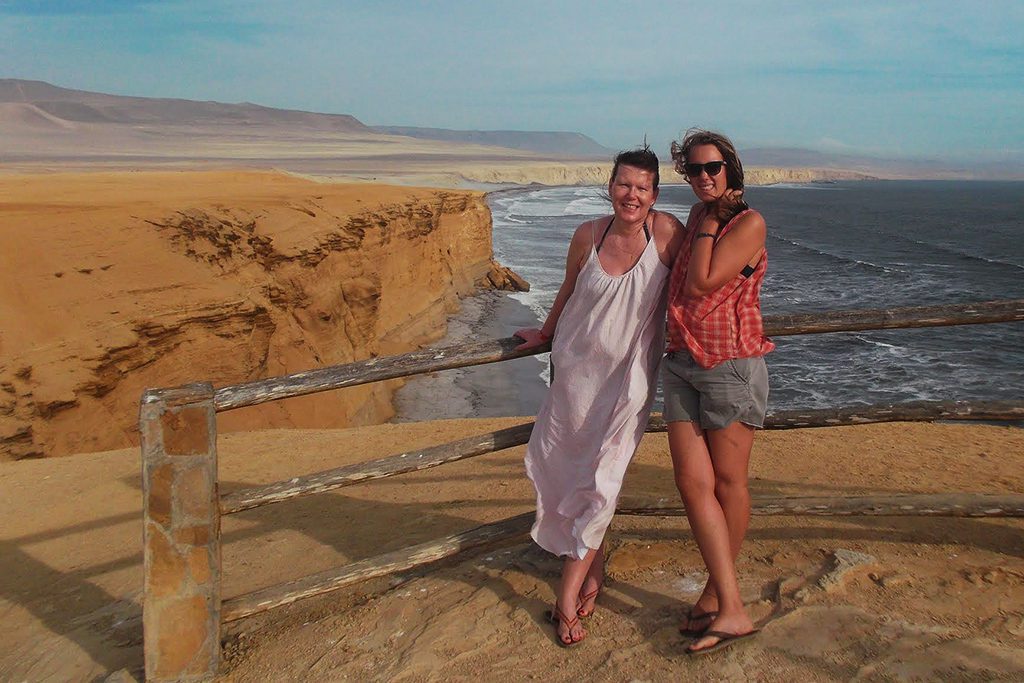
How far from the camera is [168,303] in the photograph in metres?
8.71

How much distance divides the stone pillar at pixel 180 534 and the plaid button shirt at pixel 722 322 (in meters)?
1.78

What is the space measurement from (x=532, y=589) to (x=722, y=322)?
4.82 ft

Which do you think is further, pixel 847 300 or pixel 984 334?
pixel 847 300

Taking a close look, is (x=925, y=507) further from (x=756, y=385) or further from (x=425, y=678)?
(x=425, y=678)

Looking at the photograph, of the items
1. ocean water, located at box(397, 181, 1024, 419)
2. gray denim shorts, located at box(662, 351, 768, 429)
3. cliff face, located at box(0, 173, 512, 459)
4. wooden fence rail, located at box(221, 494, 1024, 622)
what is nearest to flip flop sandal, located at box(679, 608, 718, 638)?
wooden fence rail, located at box(221, 494, 1024, 622)

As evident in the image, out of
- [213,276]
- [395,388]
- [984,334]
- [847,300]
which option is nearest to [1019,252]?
[847,300]

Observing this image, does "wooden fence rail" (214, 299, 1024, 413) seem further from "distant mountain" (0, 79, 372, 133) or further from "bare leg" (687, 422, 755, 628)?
"distant mountain" (0, 79, 372, 133)

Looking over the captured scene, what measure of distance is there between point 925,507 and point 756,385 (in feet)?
3.91

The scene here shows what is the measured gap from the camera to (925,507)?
3588mm

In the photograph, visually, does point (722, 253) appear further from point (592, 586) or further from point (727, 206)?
point (592, 586)

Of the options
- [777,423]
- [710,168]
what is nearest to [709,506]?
[777,423]

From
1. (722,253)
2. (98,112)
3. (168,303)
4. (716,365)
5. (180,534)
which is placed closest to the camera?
(722,253)

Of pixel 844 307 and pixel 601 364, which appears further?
pixel 844 307

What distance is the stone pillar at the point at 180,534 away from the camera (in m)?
3.07
